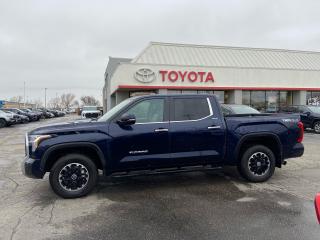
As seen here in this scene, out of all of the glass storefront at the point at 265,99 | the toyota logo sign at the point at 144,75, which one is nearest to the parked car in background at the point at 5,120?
the toyota logo sign at the point at 144,75

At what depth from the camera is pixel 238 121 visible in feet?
19.2

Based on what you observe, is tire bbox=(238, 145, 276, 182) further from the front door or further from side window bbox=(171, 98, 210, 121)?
the front door

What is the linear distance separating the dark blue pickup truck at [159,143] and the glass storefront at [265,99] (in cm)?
2046

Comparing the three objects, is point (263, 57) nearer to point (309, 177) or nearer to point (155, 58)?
point (155, 58)

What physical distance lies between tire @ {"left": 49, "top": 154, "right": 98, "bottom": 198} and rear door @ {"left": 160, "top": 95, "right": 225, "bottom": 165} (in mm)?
1514

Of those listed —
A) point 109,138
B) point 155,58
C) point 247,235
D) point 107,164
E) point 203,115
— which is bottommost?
point 247,235

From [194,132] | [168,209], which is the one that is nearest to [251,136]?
[194,132]

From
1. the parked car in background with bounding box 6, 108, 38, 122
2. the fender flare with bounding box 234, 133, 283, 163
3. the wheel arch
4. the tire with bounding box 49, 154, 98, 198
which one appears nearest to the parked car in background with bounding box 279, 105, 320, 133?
the wheel arch

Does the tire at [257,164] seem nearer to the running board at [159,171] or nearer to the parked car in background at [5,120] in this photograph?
the running board at [159,171]

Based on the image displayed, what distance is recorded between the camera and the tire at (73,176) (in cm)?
505

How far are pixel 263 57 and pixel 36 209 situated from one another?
30.0m

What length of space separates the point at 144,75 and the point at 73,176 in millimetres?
18673

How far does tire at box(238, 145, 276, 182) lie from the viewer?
593cm

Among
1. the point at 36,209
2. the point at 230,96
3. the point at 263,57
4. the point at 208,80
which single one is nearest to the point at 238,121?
the point at 36,209
